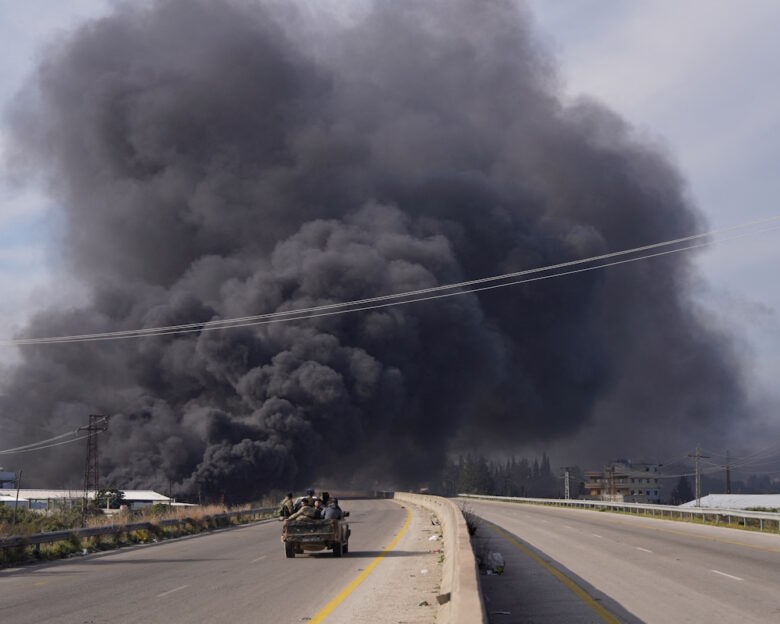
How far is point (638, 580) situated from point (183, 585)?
8240 mm

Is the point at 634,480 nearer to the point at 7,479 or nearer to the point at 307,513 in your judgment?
the point at 7,479

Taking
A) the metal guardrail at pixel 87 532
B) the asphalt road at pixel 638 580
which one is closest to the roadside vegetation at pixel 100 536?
the metal guardrail at pixel 87 532

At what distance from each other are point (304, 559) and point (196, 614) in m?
9.81

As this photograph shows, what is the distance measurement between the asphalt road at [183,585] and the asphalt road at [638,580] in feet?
10.2

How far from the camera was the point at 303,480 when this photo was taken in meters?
95.2

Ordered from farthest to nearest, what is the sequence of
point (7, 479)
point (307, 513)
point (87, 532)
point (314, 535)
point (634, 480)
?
1. point (634, 480)
2. point (7, 479)
3. point (87, 532)
4. point (307, 513)
5. point (314, 535)

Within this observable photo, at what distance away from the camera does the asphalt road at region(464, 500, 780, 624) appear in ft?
41.8

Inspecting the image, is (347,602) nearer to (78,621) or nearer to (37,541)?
(78,621)

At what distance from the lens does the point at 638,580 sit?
1678 cm

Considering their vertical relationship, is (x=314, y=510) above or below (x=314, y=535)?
above

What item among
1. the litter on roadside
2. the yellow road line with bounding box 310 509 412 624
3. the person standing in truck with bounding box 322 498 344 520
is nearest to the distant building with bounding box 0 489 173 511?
the person standing in truck with bounding box 322 498 344 520

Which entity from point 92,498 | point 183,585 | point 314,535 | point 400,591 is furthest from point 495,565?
point 92,498

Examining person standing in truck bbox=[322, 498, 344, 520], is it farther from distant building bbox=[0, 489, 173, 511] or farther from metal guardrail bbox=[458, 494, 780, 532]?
distant building bbox=[0, 489, 173, 511]

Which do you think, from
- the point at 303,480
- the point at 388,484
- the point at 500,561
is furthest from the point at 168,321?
the point at 500,561
